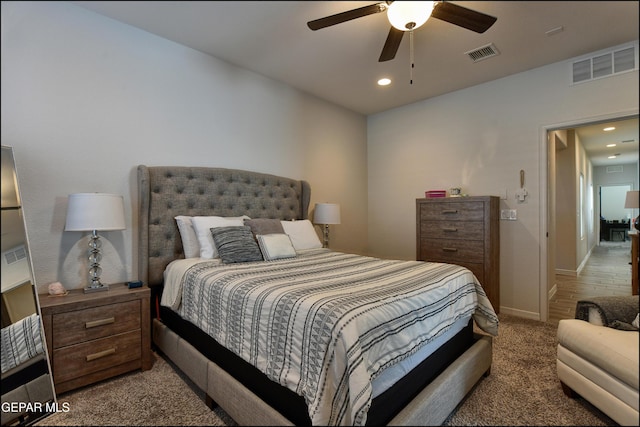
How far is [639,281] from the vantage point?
32.7 inches

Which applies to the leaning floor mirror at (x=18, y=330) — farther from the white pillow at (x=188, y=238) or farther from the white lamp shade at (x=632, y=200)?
the white lamp shade at (x=632, y=200)

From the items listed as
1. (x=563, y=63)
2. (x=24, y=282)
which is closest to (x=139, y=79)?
(x=24, y=282)

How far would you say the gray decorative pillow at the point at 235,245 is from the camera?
2234mm

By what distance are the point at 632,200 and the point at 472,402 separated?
0.93 metres

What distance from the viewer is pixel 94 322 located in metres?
1.82

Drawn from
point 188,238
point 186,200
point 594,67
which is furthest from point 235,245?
point 594,67

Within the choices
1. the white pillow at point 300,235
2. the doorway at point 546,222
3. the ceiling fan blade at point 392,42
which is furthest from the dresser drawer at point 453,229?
the ceiling fan blade at point 392,42

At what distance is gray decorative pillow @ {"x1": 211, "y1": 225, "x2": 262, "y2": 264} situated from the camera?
2.23 m

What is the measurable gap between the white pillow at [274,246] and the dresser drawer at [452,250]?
1693 millimetres

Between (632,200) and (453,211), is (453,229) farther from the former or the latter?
(632,200)

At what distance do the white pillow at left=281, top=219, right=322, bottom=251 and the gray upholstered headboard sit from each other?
0.25 m

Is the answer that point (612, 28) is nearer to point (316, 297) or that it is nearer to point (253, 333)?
point (316, 297)

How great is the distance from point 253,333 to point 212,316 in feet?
1.34

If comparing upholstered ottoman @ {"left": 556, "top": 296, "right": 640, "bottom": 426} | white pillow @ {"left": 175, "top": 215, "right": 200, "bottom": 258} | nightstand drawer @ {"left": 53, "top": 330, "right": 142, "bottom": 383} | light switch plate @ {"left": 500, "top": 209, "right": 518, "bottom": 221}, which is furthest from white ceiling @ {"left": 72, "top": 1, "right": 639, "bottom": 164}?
nightstand drawer @ {"left": 53, "top": 330, "right": 142, "bottom": 383}
